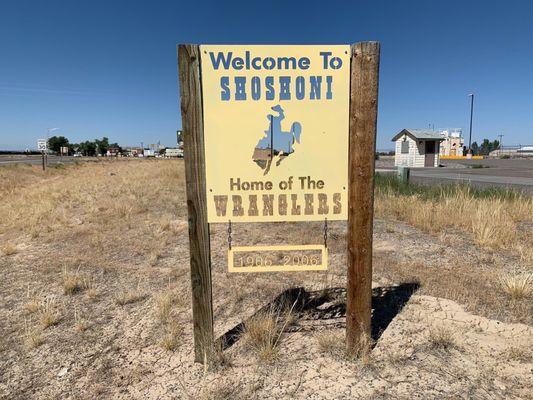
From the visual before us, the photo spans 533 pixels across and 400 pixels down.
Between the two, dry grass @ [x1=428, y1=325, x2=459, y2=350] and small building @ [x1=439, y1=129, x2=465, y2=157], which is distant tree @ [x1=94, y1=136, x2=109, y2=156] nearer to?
small building @ [x1=439, y1=129, x2=465, y2=157]

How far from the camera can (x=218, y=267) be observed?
15.6 feet

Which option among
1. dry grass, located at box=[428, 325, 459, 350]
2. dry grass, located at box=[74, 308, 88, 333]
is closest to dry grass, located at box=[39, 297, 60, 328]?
dry grass, located at box=[74, 308, 88, 333]

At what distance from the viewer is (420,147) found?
30.8 m

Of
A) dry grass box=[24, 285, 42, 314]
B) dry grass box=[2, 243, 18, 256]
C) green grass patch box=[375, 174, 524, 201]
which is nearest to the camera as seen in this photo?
dry grass box=[24, 285, 42, 314]

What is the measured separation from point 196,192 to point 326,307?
188 cm

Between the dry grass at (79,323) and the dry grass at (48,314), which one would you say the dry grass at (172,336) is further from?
the dry grass at (48,314)

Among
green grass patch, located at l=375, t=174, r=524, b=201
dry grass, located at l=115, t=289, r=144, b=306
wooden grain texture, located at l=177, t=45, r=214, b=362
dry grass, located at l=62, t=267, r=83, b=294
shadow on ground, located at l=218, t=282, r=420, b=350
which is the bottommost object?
shadow on ground, located at l=218, t=282, r=420, b=350

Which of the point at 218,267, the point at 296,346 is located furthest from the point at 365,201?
the point at 218,267

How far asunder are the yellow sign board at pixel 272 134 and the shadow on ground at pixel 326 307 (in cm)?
108

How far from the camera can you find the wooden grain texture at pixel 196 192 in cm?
238

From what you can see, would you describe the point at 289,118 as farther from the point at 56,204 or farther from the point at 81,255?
the point at 56,204

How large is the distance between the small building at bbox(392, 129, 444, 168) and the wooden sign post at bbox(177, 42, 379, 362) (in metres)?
30.2

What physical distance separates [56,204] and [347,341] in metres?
9.51

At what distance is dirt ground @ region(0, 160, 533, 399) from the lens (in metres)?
2.40
